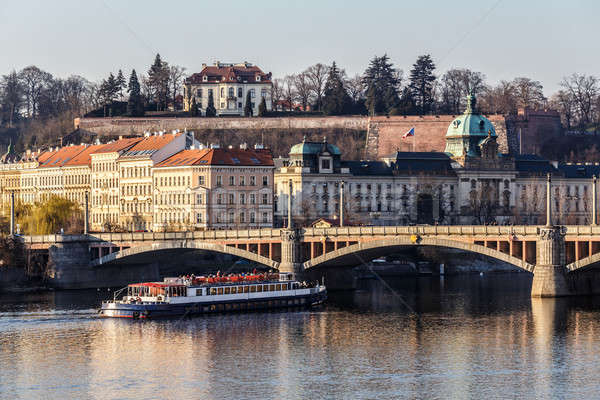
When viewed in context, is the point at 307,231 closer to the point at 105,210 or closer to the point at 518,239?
the point at 518,239

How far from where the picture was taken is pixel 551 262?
3957 inches

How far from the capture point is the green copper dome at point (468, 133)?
173 meters

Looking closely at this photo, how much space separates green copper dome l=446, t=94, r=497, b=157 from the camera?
173 m

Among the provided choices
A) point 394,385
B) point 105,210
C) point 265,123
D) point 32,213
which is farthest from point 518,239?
point 265,123

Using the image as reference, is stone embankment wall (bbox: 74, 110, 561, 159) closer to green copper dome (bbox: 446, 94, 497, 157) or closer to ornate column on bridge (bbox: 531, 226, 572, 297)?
green copper dome (bbox: 446, 94, 497, 157)

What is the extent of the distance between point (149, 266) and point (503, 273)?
32853 millimetres

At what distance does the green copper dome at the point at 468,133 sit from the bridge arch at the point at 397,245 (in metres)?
63.3

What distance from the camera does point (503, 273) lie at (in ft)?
462

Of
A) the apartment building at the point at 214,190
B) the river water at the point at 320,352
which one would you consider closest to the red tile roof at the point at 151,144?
the apartment building at the point at 214,190

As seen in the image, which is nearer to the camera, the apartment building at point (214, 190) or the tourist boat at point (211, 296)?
the tourist boat at point (211, 296)

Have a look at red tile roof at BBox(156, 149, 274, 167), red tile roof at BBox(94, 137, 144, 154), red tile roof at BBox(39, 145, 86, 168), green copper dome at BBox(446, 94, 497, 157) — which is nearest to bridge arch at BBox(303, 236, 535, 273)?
red tile roof at BBox(156, 149, 274, 167)

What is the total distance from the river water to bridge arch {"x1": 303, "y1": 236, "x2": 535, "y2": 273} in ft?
9.28

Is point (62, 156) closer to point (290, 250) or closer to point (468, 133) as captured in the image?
point (468, 133)

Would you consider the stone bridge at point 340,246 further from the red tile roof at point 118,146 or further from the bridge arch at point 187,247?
the red tile roof at point 118,146
